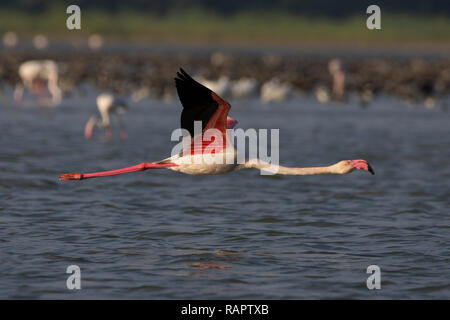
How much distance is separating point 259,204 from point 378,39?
234 feet

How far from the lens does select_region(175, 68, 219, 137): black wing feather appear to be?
8039 mm

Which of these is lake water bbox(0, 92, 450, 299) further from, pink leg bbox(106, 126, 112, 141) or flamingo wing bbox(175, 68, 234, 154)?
flamingo wing bbox(175, 68, 234, 154)

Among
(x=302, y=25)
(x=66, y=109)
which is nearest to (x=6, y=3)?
(x=302, y=25)

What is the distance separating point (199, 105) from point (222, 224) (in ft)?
8.05

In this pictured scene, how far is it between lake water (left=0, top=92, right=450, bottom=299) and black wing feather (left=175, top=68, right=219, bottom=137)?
4.56ft

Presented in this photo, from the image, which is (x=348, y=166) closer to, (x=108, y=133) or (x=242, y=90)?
Answer: (x=108, y=133)

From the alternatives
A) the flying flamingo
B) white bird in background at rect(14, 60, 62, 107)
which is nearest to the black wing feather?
the flying flamingo

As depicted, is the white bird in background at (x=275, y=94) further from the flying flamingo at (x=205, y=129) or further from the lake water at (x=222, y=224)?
the flying flamingo at (x=205, y=129)

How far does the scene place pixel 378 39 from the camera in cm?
8088

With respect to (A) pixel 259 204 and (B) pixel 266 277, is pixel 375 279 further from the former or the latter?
(A) pixel 259 204

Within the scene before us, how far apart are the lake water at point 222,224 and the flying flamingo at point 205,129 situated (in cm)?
80

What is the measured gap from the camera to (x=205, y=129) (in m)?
8.92

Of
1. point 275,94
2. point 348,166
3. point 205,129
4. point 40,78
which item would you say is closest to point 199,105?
point 205,129

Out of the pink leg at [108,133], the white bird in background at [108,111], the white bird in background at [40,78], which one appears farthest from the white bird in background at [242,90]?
the pink leg at [108,133]
